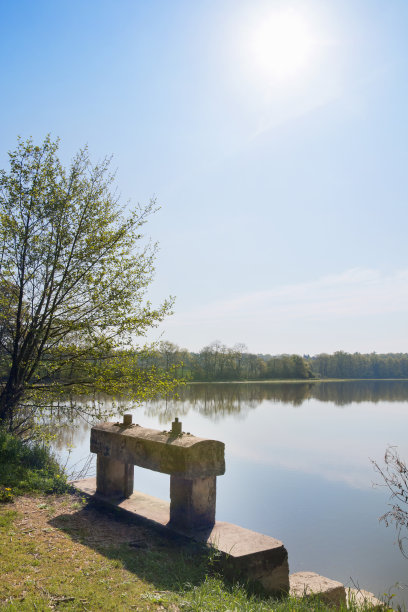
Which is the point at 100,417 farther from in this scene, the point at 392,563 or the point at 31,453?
the point at 392,563

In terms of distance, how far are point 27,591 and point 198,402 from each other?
42600mm

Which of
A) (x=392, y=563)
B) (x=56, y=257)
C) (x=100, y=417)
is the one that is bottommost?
(x=392, y=563)

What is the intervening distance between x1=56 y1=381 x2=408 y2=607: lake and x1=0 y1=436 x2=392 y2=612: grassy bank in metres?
4.29

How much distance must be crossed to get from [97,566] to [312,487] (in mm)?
12710

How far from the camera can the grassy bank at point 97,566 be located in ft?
13.7

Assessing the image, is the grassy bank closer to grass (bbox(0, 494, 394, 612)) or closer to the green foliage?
grass (bbox(0, 494, 394, 612))

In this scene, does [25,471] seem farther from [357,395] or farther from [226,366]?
[226,366]

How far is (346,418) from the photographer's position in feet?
118

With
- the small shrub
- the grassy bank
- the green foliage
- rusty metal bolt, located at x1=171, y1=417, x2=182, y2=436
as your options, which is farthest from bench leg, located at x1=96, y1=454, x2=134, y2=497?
rusty metal bolt, located at x1=171, y1=417, x2=182, y2=436

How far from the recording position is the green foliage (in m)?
7.84

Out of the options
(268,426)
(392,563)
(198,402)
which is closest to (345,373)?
(198,402)

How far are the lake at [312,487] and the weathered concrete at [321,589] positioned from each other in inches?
89.5

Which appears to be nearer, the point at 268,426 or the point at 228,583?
the point at 228,583

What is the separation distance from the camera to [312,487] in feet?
52.2
